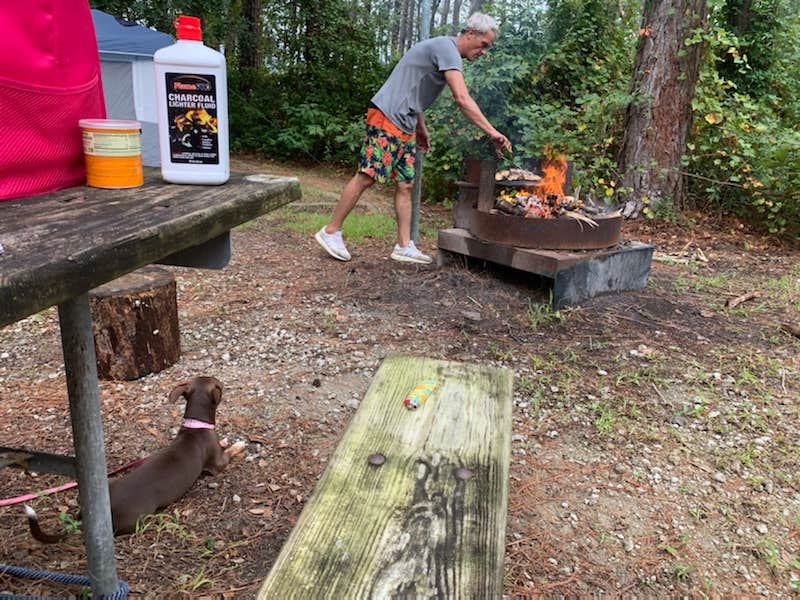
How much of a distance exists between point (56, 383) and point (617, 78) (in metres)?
7.61

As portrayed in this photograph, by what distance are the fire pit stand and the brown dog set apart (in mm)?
2221

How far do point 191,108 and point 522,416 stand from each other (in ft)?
6.78

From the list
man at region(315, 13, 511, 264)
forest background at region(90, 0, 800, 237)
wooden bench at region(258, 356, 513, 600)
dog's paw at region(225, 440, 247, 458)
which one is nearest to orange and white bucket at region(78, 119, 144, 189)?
wooden bench at region(258, 356, 513, 600)

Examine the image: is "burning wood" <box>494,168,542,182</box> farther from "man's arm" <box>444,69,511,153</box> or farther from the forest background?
the forest background

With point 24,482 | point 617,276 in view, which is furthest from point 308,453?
point 617,276

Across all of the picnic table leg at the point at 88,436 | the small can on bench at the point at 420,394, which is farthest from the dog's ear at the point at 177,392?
the small can on bench at the point at 420,394

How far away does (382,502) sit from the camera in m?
1.38

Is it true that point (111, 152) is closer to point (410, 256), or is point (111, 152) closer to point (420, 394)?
point (420, 394)

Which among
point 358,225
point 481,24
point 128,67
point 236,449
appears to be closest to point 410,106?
point 481,24

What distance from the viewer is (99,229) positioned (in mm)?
1023

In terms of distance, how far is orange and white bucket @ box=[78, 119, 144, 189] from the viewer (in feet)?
4.16

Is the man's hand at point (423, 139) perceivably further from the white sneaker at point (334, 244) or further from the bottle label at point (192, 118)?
the bottle label at point (192, 118)

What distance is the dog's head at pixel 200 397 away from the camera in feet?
7.88

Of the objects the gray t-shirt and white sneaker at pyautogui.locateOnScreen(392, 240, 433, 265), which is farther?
white sneaker at pyautogui.locateOnScreen(392, 240, 433, 265)
